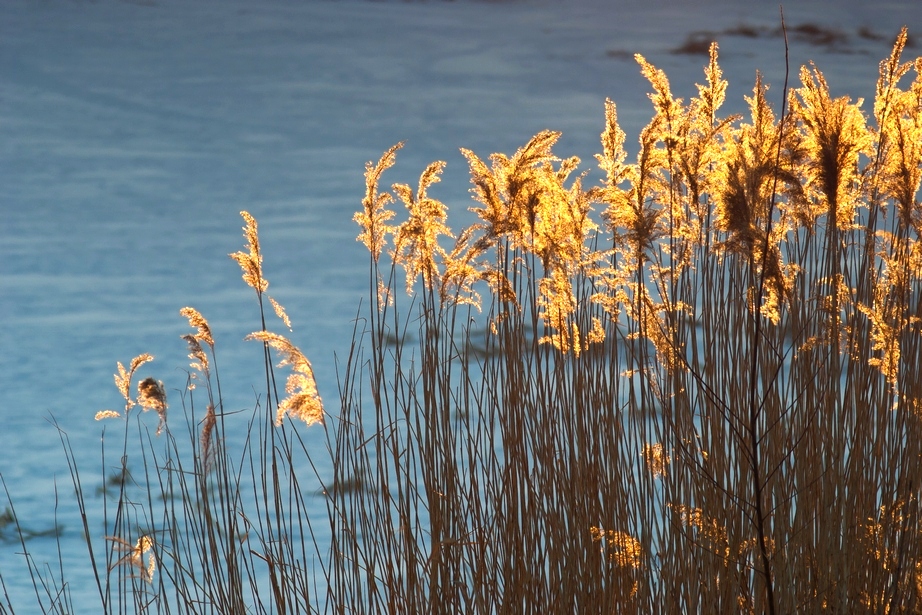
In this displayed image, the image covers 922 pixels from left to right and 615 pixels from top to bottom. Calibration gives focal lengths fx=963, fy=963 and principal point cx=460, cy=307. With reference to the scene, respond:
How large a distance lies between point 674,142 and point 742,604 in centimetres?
98

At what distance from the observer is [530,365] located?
213 cm

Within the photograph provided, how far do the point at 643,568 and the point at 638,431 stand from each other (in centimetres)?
31

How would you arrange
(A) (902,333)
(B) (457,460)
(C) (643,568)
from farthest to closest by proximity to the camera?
(A) (902,333)
(B) (457,460)
(C) (643,568)

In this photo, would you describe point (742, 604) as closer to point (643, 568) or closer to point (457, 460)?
point (643, 568)

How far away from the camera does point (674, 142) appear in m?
2.09

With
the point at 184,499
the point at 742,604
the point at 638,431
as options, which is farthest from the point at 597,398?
the point at 184,499

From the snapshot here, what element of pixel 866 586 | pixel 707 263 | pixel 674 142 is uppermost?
pixel 674 142

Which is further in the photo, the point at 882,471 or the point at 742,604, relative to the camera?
the point at 882,471

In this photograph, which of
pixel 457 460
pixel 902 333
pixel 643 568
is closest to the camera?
pixel 643 568

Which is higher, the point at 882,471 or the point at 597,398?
the point at 597,398

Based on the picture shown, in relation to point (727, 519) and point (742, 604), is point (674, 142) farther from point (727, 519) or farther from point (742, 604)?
point (742, 604)

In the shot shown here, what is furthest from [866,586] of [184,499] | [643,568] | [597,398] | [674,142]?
[184,499]

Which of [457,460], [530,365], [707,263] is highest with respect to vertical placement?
[707,263]

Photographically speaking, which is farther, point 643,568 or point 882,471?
point 882,471
